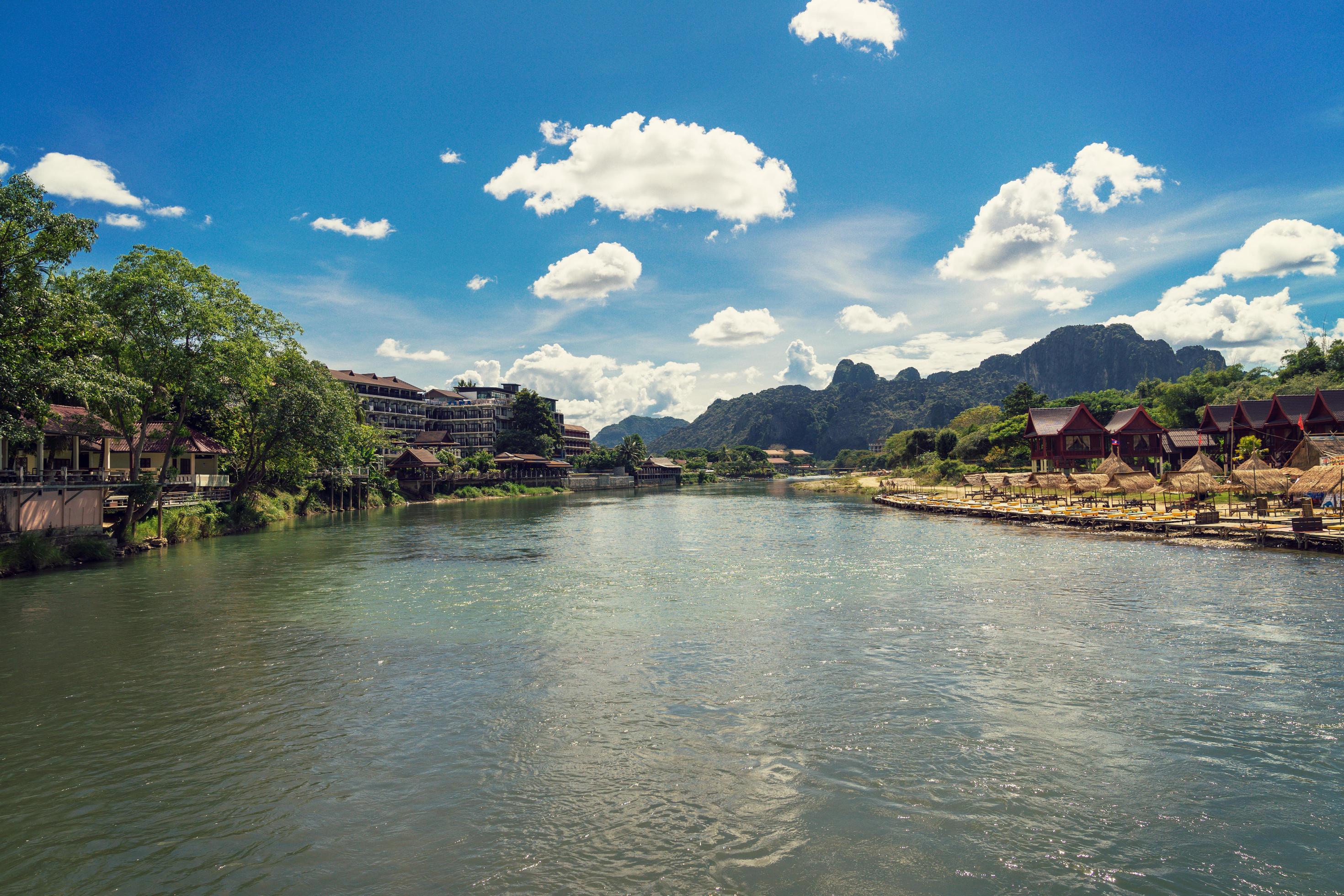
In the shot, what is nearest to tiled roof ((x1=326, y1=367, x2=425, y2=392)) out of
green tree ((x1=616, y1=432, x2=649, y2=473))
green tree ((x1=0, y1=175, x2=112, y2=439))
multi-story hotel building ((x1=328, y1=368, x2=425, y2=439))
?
multi-story hotel building ((x1=328, y1=368, x2=425, y2=439))

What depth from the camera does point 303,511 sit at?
60.6 meters

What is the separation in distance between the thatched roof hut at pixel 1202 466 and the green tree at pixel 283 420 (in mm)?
58752

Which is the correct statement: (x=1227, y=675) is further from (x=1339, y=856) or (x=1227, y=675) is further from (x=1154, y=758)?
(x=1339, y=856)

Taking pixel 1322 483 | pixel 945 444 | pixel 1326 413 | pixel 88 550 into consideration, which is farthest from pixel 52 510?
→ pixel 945 444

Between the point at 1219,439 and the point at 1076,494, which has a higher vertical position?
the point at 1219,439

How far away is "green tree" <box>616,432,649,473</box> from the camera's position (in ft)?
461

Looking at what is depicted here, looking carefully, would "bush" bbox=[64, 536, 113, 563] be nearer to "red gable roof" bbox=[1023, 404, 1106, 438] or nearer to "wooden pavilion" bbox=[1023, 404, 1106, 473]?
"wooden pavilion" bbox=[1023, 404, 1106, 473]

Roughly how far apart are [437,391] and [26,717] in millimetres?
126413

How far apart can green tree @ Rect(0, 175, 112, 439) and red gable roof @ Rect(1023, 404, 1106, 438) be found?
78866mm

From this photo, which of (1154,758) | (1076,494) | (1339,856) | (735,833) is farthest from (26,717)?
(1076,494)

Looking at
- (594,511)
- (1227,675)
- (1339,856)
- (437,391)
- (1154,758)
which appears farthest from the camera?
(437,391)

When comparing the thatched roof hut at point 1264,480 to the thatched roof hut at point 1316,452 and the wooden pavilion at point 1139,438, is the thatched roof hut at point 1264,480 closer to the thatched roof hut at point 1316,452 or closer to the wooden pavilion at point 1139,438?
the thatched roof hut at point 1316,452

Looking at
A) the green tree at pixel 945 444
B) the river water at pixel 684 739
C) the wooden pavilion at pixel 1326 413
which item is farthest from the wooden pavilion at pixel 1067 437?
the river water at pixel 684 739

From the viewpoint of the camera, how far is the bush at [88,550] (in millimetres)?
30688
